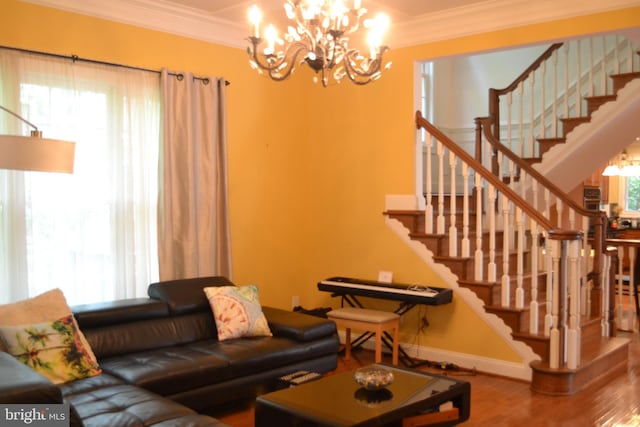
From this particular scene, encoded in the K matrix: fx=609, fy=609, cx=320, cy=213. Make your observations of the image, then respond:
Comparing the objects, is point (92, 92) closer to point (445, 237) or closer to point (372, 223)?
point (372, 223)

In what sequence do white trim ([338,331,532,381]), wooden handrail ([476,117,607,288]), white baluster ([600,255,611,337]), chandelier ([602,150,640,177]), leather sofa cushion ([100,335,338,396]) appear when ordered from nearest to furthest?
1. leather sofa cushion ([100,335,338,396])
2. white trim ([338,331,532,381])
3. wooden handrail ([476,117,607,288])
4. white baluster ([600,255,611,337])
5. chandelier ([602,150,640,177])

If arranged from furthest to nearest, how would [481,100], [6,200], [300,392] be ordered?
[481,100] → [6,200] → [300,392]

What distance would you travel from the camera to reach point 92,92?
4352mm

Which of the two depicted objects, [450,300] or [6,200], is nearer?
[6,200]

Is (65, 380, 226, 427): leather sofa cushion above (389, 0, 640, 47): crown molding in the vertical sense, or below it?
below

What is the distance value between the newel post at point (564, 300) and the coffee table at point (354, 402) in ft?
4.40

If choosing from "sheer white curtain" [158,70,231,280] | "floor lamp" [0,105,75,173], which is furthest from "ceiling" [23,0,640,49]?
"floor lamp" [0,105,75,173]

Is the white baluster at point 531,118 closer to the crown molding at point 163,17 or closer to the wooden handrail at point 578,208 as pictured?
the wooden handrail at point 578,208

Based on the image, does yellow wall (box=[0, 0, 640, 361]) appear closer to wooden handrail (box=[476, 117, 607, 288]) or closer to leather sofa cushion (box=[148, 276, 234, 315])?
leather sofa cushion (box=[148, 276, 234, 315])

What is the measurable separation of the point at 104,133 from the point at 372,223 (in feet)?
7.93

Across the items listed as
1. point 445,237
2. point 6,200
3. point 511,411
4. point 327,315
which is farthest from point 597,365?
point 6,200

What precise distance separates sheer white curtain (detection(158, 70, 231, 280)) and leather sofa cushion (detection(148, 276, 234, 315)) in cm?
28

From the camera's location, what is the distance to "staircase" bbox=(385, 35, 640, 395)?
431 cm

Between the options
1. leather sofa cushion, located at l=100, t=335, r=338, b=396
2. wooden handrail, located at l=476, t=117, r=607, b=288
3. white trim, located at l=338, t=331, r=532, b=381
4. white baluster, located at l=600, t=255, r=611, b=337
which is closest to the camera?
leather sofa cushion, located at l=100, t=335, r=338, b=396
